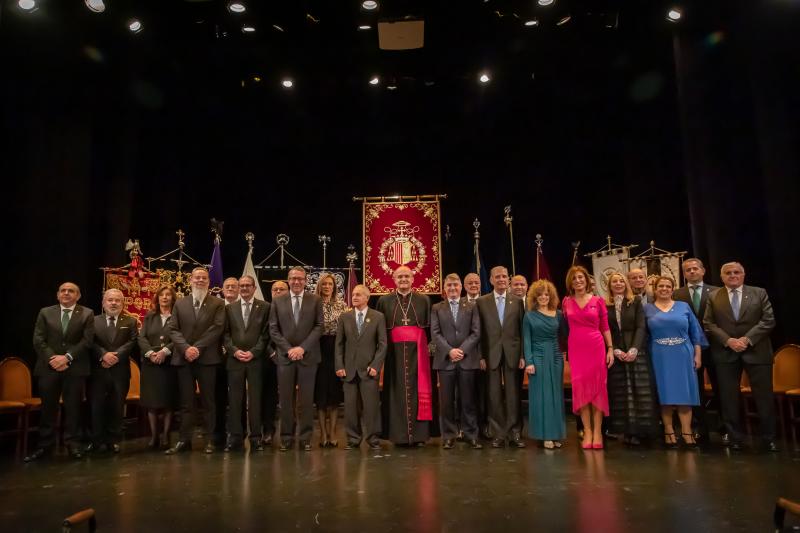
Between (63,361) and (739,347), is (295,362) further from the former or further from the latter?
(739,347)

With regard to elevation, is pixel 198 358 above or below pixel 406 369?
above

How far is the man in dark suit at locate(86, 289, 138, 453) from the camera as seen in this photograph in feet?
16.2

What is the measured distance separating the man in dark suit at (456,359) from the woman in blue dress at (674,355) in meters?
1.54

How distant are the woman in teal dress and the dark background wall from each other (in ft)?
7.95

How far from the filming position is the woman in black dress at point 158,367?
4961 millimetres

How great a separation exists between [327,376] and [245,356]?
84 cm

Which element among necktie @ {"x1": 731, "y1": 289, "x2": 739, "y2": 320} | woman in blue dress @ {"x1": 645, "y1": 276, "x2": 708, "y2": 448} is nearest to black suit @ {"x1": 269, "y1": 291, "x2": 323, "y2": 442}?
woman in blue dress @ {"x1": 645, "y1": 276, "x2": 708, "y2": 448}

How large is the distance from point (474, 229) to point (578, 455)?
5.79 m

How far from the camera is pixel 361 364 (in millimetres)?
5027

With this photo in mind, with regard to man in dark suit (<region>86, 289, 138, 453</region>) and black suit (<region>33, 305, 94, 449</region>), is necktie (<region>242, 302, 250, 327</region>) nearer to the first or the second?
man in dark suit (<region>86, 289, 138, 453</region>)

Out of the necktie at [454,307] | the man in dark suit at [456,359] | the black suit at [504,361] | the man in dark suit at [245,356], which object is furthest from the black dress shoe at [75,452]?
the black suit at [504,361]

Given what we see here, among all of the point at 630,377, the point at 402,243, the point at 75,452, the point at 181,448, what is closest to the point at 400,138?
the point at 402,243

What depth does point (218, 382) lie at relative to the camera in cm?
→ 518

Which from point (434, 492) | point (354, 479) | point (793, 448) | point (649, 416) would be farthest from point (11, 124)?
point (793, 448)
